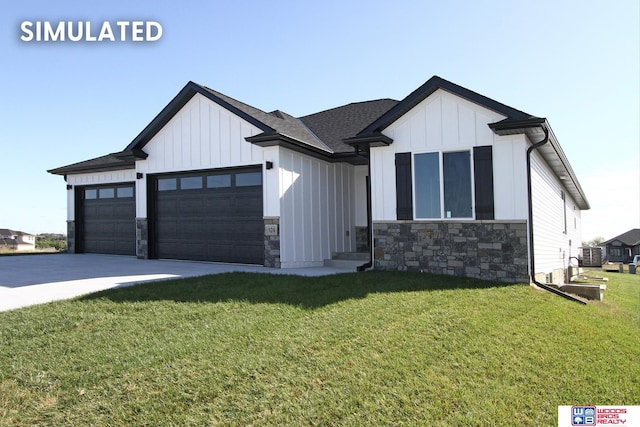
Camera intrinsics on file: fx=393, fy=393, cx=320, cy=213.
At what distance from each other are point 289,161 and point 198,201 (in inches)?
126

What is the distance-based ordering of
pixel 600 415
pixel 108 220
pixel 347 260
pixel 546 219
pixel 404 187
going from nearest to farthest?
pixel 600 415, pixel 404 187, pixel 546 219, pixel 347 260, pixel 108 220

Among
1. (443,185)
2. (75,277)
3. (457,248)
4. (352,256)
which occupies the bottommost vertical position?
(75,277)

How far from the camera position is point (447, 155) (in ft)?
28.7

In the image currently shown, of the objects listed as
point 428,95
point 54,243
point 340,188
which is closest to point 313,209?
point 340,188

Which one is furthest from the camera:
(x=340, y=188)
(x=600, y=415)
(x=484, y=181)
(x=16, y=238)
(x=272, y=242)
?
(x=16, y=238)

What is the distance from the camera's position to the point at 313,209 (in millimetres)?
11289

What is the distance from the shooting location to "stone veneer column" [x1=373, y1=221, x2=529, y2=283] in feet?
26.2

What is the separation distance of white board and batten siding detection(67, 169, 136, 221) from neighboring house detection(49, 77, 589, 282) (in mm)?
59

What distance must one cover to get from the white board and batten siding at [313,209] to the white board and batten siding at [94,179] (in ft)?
22.2

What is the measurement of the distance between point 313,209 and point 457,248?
14.1ft

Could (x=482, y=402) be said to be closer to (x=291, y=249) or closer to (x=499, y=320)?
(x=499, y=320)

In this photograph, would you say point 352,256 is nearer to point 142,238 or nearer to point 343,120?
point 343,120

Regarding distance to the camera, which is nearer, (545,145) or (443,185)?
(443,185)

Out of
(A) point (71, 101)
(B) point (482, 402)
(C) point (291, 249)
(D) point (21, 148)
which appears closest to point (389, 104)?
(C) point (291, 249)
